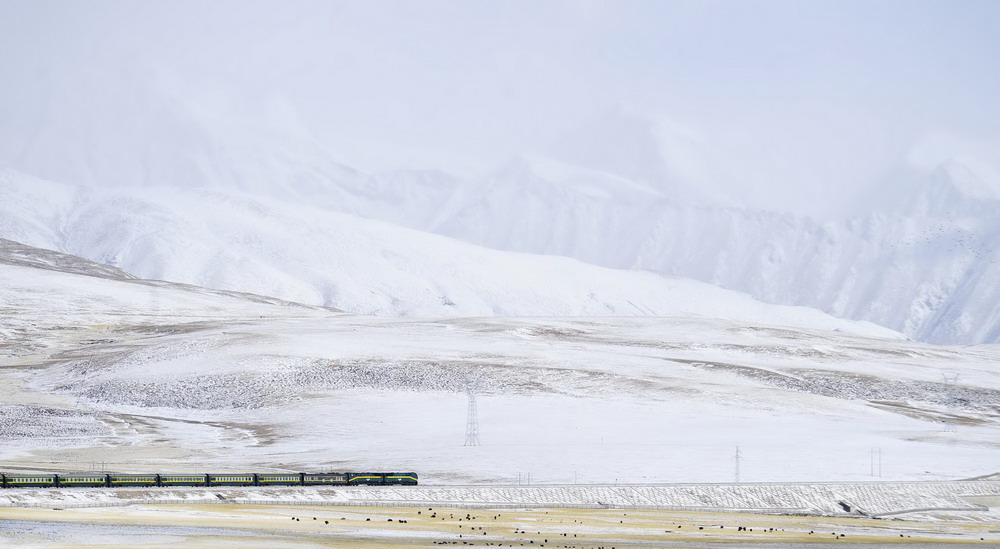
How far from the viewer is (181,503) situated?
5584 cm

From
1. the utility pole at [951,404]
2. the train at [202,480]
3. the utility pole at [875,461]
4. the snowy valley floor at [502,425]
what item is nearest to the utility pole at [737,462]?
the snowy valley floor at [502,425]

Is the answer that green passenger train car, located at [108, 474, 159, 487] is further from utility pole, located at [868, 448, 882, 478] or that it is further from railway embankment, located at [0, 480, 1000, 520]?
utility pole, located at [868, 448, 882, 478]

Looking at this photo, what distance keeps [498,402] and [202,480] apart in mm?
42694

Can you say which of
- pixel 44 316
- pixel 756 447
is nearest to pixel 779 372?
pixel 756 447

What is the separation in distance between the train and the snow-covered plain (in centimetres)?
503

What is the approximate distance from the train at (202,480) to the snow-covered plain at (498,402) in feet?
16.5

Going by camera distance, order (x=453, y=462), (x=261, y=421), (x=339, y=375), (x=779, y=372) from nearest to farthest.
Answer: (x=453, y=462) → (x=261, y=421) → (x=339, y=375) → (x=779, y=372)

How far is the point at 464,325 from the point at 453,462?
90.6m

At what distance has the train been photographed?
5762 cm

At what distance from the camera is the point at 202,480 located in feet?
197

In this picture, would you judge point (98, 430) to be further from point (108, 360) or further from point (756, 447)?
point (756, 447)

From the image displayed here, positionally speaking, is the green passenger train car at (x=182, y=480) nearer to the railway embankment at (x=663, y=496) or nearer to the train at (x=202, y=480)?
the train at (x=202, y=480)

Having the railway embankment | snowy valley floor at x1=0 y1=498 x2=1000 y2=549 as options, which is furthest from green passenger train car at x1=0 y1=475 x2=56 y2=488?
snowy valley floor at x1=0 y1=498 x2=1000 y2=549

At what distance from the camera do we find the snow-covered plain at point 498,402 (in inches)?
2896
